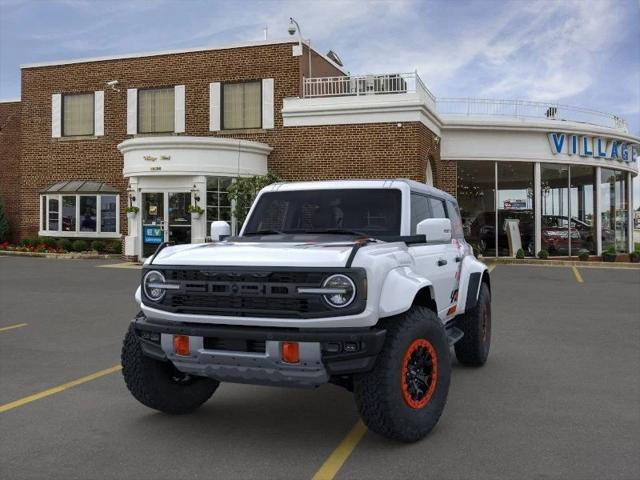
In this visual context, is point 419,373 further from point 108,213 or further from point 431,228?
point 108,213

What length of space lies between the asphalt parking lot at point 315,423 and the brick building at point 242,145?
1236 centimetres

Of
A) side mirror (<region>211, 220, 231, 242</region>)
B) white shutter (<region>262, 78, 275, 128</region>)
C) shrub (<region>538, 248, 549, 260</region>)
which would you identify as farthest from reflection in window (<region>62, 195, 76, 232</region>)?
side mirror (<region>211, 220, 231, 242</region>)

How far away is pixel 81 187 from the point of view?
23.9m

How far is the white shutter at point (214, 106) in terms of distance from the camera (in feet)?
74.2

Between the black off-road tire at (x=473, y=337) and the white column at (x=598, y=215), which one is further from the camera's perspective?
the white column at (x=598, y=215)

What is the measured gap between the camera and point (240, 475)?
370cm

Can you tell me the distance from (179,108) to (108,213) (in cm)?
479

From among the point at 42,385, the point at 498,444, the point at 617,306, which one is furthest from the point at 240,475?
the point at 617,306

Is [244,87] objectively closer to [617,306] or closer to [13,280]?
[13,280]

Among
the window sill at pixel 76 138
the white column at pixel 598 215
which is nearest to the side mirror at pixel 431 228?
the window sill at pixel 76 138

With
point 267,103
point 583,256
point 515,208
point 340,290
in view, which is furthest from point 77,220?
point 340,290

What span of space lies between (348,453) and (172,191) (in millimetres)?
17168

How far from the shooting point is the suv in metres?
3.83

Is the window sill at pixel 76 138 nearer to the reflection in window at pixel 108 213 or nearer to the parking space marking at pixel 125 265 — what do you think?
the reflection in window at pixel 108 213
